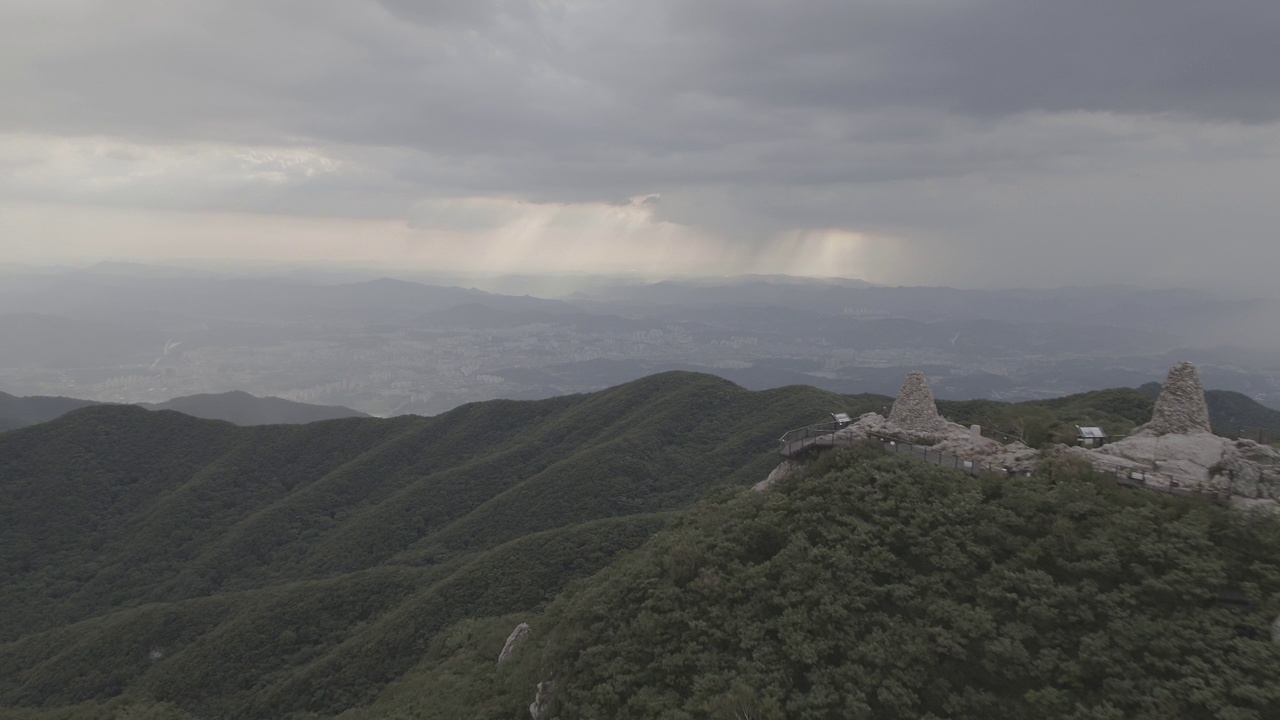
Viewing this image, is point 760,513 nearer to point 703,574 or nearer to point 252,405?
point 703,574

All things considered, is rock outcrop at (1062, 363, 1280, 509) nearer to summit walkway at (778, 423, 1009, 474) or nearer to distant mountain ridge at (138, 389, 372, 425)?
summit walkway at (778, 423, 1009, 474)

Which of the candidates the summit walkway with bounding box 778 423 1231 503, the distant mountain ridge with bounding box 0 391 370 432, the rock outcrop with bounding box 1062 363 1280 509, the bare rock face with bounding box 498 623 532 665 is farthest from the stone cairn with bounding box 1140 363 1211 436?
the distant mountain ridge with bounding box 0 391 370 432

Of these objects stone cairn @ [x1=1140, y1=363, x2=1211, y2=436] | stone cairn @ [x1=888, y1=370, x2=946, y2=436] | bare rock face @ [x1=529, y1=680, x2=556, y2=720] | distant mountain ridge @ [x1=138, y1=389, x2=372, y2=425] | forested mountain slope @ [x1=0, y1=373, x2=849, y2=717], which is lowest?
distant mountain ridge @ [x1=138, y1=389, x2=372, y2=425]

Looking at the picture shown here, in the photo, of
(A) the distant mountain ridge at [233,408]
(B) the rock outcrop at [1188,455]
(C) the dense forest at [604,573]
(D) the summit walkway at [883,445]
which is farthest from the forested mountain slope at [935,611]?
(A) the distant mountain ridge at [233,408]

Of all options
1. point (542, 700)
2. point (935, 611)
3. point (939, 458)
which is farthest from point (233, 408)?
point (935, 611)

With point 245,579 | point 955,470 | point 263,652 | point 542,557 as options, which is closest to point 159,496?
point 245,579

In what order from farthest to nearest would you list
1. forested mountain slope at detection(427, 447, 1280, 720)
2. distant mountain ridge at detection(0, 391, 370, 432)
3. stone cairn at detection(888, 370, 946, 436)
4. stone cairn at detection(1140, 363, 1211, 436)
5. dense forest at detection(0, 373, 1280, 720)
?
1. distant mountain ridge at detection(0, 391, 370, 432)
2. stone cairn at detection(888, 370, 946, 436)
3. stone cairn at detection(1140, 363, 1211, 436)
4. dense forest at detection(0, 373, 1280, 720)
5. forested mountain slope at detection(427, 447, 1280, 720)
